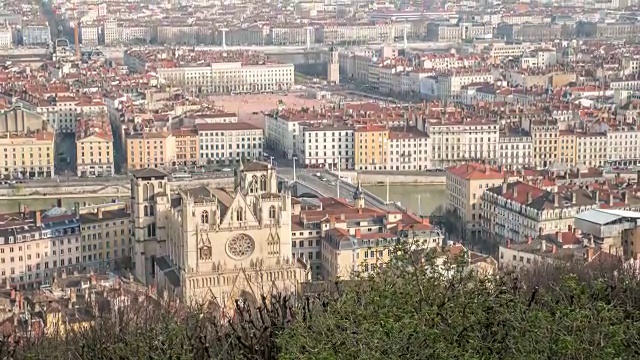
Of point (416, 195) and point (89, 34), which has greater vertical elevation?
point (89, 34)

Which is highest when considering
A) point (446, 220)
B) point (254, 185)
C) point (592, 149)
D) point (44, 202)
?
point (254, 185)

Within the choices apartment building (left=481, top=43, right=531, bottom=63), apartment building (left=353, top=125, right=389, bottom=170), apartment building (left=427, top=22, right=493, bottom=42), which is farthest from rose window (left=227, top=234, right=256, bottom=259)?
apartment building (left=427, top=22, right=493, bottom=42)

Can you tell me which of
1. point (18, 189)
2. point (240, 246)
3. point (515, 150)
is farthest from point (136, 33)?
point (240, 246)

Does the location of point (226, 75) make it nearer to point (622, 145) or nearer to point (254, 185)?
point (622, 145)

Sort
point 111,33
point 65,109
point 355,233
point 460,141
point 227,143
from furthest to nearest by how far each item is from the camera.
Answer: point 111,33
point 65,109
point 227,143
point 460,141
point 355,233

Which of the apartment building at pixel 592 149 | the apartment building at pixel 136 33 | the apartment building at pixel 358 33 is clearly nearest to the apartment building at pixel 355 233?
the apartment building at pixel 592 149

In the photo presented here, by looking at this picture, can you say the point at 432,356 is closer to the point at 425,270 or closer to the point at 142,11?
the point at 425,270
